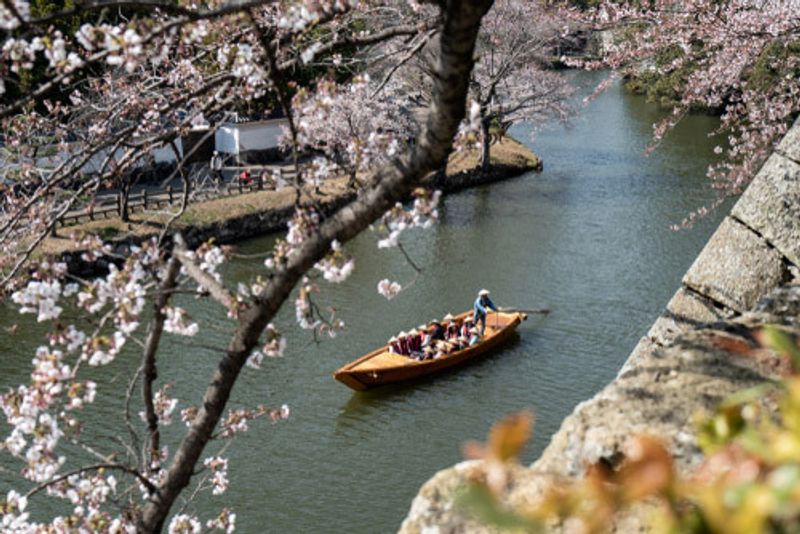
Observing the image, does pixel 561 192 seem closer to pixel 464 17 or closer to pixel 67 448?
pixel 67 448

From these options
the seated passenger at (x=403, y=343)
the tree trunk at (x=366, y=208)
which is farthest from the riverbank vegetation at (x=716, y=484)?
the seated passenger at (x=403, y=343)

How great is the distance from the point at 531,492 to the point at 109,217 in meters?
16.2

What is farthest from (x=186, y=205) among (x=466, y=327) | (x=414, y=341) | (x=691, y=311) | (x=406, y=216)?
(x=466, y=327)

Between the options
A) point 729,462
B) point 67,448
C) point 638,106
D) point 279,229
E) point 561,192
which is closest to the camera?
point 729,462

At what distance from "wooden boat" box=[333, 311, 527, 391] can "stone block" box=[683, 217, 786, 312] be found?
21.4 ft

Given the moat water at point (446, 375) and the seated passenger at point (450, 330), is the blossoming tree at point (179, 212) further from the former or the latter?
the seated passenger at point (450, 330)

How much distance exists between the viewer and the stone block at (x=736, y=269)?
148 inches

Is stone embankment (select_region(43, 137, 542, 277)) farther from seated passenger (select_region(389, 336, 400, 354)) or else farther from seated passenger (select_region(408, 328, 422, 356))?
seated passenger (select_region(389, 336, 400, 354))

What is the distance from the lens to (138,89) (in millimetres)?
3668

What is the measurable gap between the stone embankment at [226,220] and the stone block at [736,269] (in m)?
10.0

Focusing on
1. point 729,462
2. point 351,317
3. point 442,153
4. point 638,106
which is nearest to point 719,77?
point 351,317

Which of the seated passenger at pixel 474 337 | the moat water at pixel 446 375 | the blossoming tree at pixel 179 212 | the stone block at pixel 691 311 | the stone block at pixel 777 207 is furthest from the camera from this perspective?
the seated passenger at pixel 474 337

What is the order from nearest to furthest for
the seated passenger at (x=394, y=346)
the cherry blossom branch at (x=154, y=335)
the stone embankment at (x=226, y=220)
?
the cherry blossom branch at (x=154, y=335) < the seated passenger at (x=394, y=346) < the stone embankment at (x=226, y=220)

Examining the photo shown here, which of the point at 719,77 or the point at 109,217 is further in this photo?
the point at 109,217
